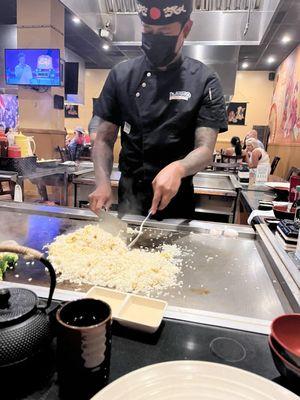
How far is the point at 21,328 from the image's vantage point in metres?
0.58

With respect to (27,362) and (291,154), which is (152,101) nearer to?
(27,362)

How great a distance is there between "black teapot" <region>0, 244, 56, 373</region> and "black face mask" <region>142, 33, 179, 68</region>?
4.69 feet

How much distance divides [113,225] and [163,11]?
1.05 m

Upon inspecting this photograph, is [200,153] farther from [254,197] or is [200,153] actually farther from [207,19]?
[254,197]

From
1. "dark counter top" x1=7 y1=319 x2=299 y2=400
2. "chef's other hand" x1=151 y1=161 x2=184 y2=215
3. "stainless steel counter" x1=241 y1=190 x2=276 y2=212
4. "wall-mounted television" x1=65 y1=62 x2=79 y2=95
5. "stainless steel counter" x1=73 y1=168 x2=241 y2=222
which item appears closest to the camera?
"dark counter top" x1=7 y1=319 x2=299 y2=400

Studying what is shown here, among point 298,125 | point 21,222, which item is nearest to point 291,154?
point 298,125

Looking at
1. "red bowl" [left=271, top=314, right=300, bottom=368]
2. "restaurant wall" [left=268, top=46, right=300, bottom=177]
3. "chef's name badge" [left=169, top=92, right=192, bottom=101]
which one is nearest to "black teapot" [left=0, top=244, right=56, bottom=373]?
"red bowl" [left=271, top=314, right=300, bottom=368]

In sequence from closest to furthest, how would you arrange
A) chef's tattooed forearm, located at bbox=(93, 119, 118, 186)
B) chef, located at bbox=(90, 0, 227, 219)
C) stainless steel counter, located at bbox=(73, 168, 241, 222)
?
chef, located at bbox=(90, 0, 227, 219)
chef's tattooed forearm, located at bbox=(93, 119, 118, 186)
stainless steel counter, located at bbox=(73, 168, 241, 222)

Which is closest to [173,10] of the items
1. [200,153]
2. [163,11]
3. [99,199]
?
[163,11]

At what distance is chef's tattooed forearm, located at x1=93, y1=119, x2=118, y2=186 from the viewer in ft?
6.51

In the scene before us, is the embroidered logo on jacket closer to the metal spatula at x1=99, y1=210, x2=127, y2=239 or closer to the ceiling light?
the metal spatula at x1=99, y1=210, x2=127, y2=239

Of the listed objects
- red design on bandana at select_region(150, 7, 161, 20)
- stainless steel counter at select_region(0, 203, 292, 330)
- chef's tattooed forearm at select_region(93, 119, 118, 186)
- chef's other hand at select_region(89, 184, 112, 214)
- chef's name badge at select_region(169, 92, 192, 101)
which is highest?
red design on bandana at select_region(150, 7, 161, 20)

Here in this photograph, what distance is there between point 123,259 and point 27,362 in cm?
63

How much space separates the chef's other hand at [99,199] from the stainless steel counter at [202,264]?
14 cm
